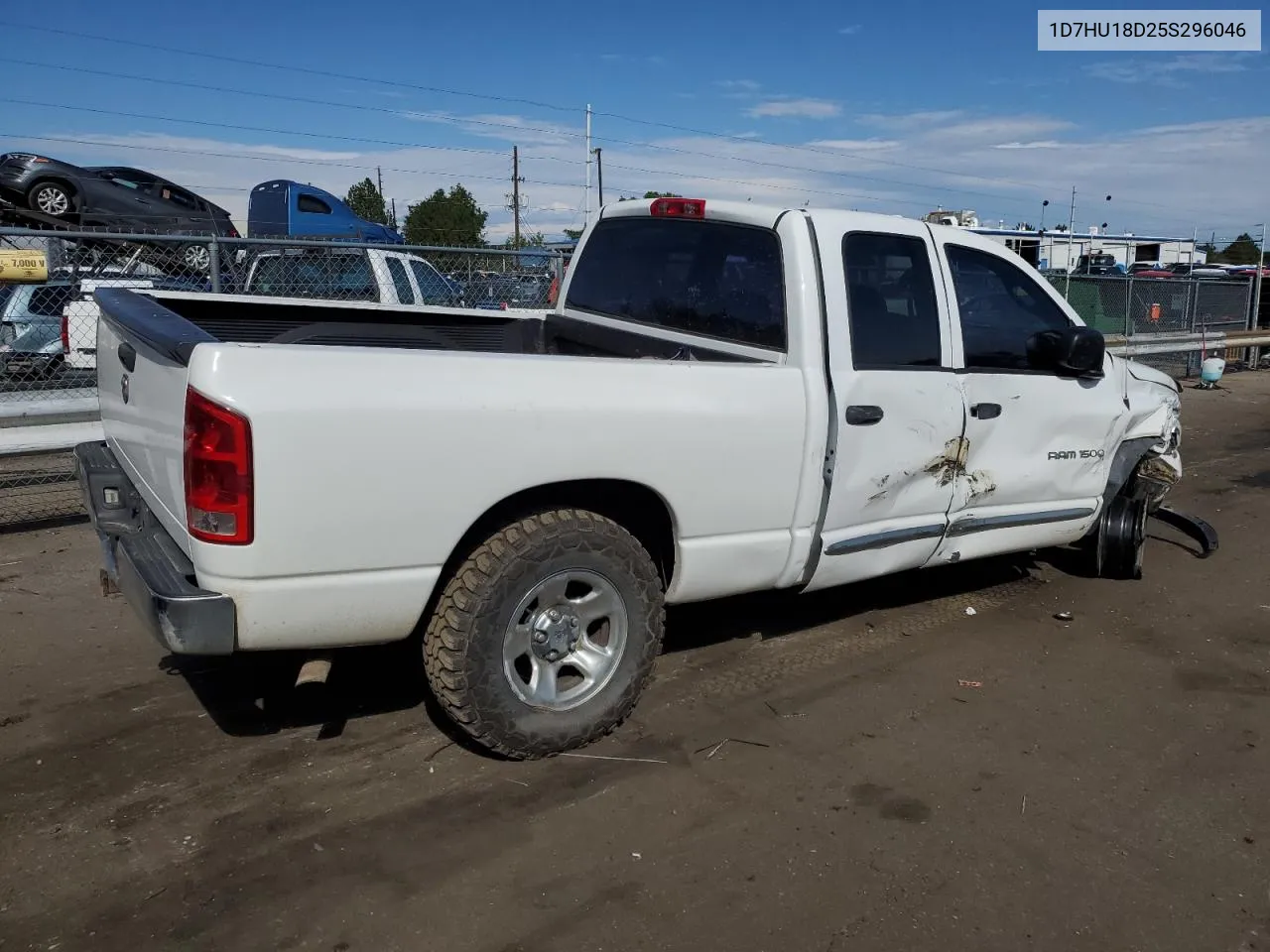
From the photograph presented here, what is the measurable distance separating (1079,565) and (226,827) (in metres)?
5.04

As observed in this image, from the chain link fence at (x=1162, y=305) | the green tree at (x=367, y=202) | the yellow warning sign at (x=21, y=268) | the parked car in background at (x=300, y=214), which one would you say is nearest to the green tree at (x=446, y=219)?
the green tree at (x=367, y=202)

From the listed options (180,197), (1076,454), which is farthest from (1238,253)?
(1076,454)

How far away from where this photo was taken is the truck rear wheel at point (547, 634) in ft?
11.0

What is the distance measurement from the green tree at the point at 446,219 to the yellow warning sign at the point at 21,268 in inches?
1686

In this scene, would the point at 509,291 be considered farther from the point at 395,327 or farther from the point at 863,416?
the point at 863,416

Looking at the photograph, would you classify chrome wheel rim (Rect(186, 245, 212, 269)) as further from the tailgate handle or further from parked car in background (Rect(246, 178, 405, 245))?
parked car in background (Rect(246, 178, 405, 245))

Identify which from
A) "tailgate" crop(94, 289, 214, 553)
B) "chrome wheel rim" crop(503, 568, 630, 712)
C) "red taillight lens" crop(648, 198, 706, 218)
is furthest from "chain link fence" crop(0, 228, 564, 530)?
"chrome wheel rim" crop(503, 568, 630, 712)

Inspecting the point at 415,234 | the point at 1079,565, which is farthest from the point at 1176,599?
the point at 415,234

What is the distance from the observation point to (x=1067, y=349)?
477 cm

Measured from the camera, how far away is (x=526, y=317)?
5.39m

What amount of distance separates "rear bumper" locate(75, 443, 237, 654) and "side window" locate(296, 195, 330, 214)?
20292 millimetres

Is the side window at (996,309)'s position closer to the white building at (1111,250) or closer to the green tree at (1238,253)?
the white building at (1111,250)

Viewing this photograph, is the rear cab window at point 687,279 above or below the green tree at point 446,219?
below

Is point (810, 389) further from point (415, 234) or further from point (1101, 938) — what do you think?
point (415, 234)
